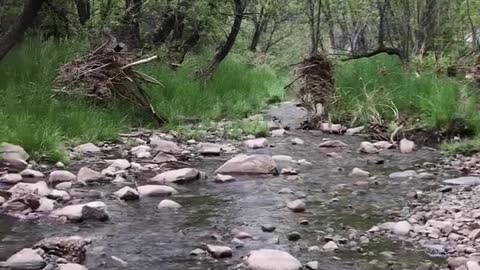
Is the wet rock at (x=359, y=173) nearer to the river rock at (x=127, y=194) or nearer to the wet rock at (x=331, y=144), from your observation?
the wet rock at (x=331, y=144)

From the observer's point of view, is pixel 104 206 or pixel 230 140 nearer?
pixel 104 206

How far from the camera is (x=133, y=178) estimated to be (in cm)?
568

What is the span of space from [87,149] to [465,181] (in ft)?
12.3

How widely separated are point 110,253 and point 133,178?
2.18m

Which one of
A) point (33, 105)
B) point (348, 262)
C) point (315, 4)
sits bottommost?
point (348, 262)

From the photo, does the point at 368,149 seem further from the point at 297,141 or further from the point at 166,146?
the point at 166,146

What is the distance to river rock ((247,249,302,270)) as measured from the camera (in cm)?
329

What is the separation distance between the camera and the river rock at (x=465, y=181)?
5.47m

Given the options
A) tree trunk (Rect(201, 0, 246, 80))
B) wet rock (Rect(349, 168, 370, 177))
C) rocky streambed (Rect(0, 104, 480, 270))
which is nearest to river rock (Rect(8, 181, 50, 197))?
rocky streambed (Rect(0, 104, 480, 270))

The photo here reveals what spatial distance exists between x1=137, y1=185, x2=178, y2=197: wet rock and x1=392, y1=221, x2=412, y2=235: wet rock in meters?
1.82

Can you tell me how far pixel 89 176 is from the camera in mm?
5438

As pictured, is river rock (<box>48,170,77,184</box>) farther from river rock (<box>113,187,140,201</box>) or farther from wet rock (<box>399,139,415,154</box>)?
wet rock (<box>399,139,415,154</box>)

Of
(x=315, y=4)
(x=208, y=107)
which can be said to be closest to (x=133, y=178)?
(x=208, y=107)

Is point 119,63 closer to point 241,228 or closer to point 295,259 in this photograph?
point 241,228
